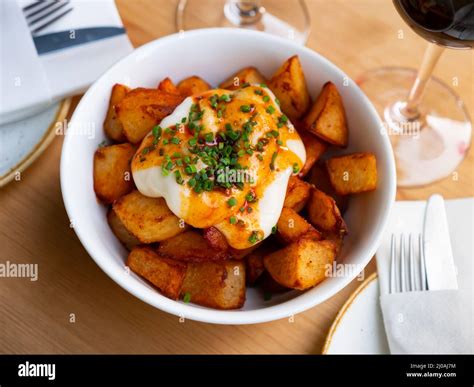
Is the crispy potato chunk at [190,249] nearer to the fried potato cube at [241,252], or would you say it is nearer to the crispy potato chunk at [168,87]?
the fried potato cube at [241,252]

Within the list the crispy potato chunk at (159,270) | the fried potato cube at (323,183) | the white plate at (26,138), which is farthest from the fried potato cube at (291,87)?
the white plate at (26,138)

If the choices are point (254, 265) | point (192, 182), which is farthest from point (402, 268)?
point (192, 182)

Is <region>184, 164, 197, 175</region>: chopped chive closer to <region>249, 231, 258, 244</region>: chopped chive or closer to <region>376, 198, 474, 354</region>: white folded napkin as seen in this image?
<region>249, 231, 258, 244</region>: chopped chive

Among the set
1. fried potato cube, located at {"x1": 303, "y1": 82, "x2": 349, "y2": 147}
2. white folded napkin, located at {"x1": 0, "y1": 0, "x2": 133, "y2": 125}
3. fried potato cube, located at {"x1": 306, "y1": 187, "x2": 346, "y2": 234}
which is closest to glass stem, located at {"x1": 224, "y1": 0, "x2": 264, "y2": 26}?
white folded napkin, located at {"x1": 0, "y1": 0, "x2": 133, "y2": 125}

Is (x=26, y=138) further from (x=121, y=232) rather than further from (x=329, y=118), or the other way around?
(x=329, y=118)

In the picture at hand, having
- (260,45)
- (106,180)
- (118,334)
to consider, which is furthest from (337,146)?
(118,334)
